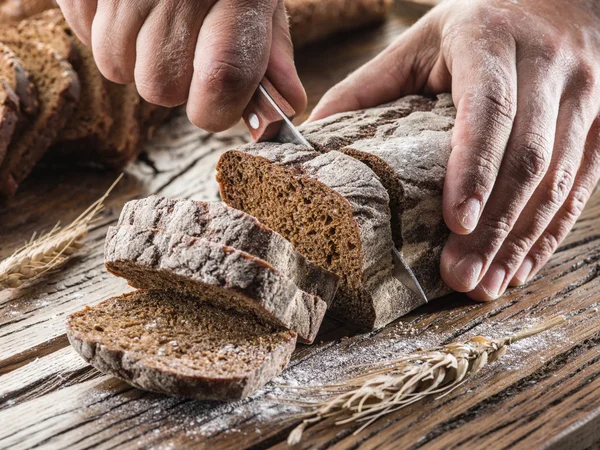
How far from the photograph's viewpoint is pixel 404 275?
3.10m

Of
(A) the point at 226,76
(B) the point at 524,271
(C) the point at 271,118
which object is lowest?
(B) the point at 524,271

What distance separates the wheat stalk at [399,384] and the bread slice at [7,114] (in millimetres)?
2507

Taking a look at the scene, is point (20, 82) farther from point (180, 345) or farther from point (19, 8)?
point (180, 345)

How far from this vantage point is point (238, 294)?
267cm

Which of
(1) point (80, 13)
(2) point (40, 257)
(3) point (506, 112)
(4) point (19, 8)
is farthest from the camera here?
(4) point (19, 8)

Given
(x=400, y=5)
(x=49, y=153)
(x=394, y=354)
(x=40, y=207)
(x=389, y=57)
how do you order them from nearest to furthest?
(x=394, y=354), (x=389, y=57), (x=40, y=207), (x=49, y=153), (x=400, y=5)

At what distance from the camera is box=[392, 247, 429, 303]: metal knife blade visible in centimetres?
306

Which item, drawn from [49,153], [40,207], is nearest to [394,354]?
[40,207]

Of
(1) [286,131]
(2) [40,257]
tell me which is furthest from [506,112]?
(2) [40,257]

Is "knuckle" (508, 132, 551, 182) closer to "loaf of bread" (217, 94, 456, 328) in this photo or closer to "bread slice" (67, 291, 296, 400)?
"loaf of bread" (217, 94, 456, 328)

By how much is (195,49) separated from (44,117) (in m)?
1.72

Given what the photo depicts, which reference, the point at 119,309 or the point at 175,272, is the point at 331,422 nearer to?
the point at 175,272

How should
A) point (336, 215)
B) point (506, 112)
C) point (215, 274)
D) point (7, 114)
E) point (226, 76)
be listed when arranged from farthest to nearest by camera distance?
1. point (7, 114)
2. point (506, 112)
3. point (226, 76)
4. point (336, 215)
5. point (215, 274)

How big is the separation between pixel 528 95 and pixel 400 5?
448 cm
